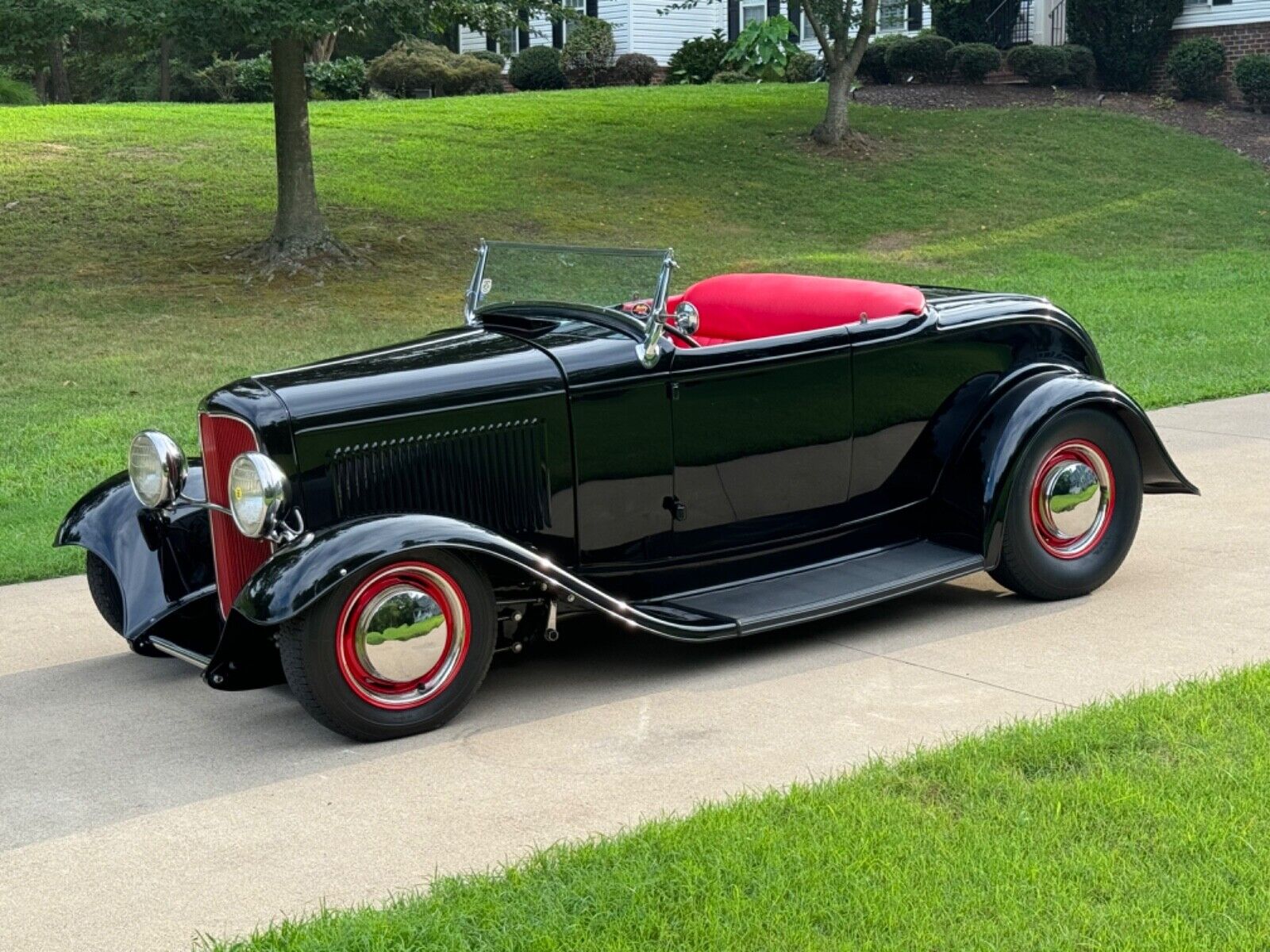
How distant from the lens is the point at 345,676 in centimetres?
446

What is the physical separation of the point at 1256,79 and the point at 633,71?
1180cm

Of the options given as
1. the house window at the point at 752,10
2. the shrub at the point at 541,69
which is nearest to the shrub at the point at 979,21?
the house window at the point at 752,10

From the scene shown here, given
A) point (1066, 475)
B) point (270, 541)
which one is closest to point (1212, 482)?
point (1066, 475)

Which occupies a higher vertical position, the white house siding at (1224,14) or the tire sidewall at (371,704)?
the white house siding at (1224,14)

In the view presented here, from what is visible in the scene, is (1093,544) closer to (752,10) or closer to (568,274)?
(568,274)

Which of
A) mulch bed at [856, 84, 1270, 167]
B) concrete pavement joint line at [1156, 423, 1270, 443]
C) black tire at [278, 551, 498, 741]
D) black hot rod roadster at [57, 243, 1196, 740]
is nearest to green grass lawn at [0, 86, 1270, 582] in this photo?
concrete pavement joint line at [1156, 423, 1270, 443]

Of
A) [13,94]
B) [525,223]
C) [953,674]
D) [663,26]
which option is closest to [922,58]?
[663,26]

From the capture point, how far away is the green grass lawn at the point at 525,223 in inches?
446

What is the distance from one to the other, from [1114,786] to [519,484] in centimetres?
216

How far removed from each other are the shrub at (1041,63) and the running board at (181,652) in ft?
78.7

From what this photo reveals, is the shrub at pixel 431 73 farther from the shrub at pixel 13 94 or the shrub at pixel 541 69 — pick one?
the shrub at pixel 13 94

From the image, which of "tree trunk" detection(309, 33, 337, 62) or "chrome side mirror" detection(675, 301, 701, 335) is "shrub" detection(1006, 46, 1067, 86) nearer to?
"tree trunk" detection(309, 33, 337, 62)

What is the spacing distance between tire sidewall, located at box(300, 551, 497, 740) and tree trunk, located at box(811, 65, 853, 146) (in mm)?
18096

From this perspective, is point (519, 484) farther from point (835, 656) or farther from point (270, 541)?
point (835, 656)
